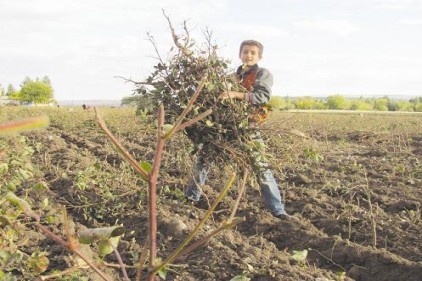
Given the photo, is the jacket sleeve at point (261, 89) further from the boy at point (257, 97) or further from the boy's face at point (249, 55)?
the boy's face at point (249, 55)

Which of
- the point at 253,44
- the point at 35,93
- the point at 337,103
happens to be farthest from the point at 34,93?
the point at 253,44

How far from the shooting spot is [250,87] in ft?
14.7

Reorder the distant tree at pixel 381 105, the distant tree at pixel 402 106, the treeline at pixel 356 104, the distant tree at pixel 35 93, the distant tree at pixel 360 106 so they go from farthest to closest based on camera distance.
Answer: the distant tree at pixel 35 93
the distant tree at pixel 360 106
the distant tree at pixel 381 105
the treeline at pixel 356 104
the distant tree at pixel 402 106

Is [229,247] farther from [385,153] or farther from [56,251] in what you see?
[385,153]

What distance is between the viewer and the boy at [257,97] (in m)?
4.39

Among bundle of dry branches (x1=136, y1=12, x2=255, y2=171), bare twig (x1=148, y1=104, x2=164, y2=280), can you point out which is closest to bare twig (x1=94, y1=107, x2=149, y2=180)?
bare twig (x1=148, y1=104, x2=164, y2=280)

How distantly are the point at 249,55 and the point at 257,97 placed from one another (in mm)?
602

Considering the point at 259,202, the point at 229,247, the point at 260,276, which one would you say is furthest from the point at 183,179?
the point at 260,276

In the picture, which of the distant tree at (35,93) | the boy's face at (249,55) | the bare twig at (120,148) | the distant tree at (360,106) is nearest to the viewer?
the bare twig at (120,148)

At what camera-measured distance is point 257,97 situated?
432 cm

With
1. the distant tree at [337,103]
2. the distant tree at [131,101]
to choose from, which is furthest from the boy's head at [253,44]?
the distant tree at [337,103]

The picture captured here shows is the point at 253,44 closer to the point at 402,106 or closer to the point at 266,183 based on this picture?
the point at 266,183

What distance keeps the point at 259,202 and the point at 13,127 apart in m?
4.83

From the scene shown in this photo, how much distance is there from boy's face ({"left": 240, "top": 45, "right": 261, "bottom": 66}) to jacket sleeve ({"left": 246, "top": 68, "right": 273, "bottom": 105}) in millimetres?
162
